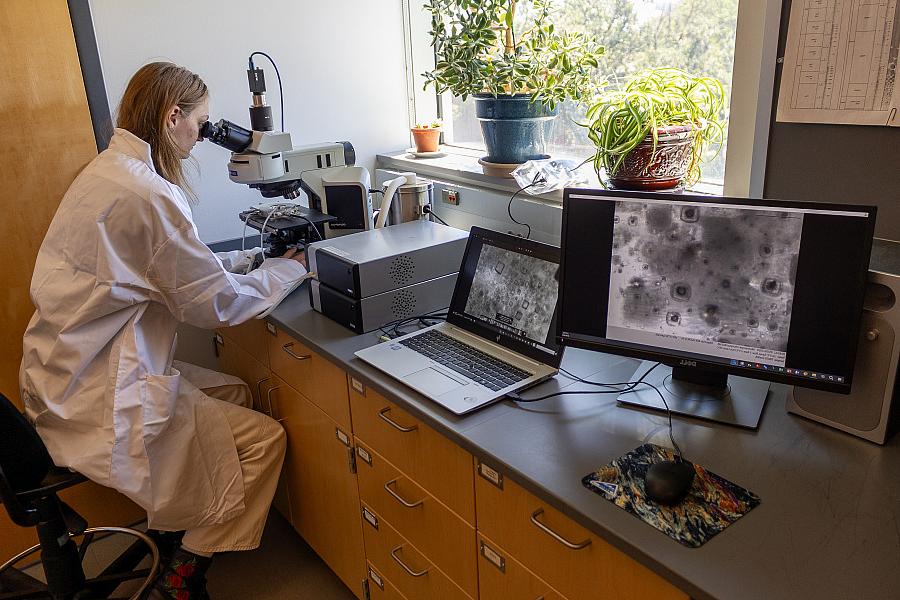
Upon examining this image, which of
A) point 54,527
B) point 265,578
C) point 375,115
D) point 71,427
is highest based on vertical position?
point 375,115

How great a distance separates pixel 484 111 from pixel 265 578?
5.50ft

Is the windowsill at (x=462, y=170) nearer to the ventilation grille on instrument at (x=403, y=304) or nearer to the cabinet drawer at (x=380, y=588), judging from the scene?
the ventilation grille on instrument at (x=403, y=304)

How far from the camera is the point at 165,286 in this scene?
5.77ft

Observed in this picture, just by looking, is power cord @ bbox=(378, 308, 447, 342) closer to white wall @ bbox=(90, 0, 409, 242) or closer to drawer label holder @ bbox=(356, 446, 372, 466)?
drawer label holder @ bbox=(356, 446, 372, 466)

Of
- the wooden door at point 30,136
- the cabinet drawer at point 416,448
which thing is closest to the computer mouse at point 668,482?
the cabinet drawer at point 416,448

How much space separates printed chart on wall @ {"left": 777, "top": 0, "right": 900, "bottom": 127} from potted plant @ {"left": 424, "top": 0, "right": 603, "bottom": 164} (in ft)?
2.26

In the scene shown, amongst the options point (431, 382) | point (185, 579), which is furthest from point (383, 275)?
point (185, 579)

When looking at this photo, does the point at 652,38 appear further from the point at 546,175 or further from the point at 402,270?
the point at 402,270

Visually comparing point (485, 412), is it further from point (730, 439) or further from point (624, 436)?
point (730, 439)

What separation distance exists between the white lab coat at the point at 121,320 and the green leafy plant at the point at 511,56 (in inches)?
36.2

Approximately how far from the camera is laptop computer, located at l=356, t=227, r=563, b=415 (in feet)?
4.97

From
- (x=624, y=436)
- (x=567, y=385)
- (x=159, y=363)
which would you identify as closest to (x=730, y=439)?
(x=624, y=436)

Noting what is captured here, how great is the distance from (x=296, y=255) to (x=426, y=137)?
828 millimetres

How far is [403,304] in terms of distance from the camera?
191cm
